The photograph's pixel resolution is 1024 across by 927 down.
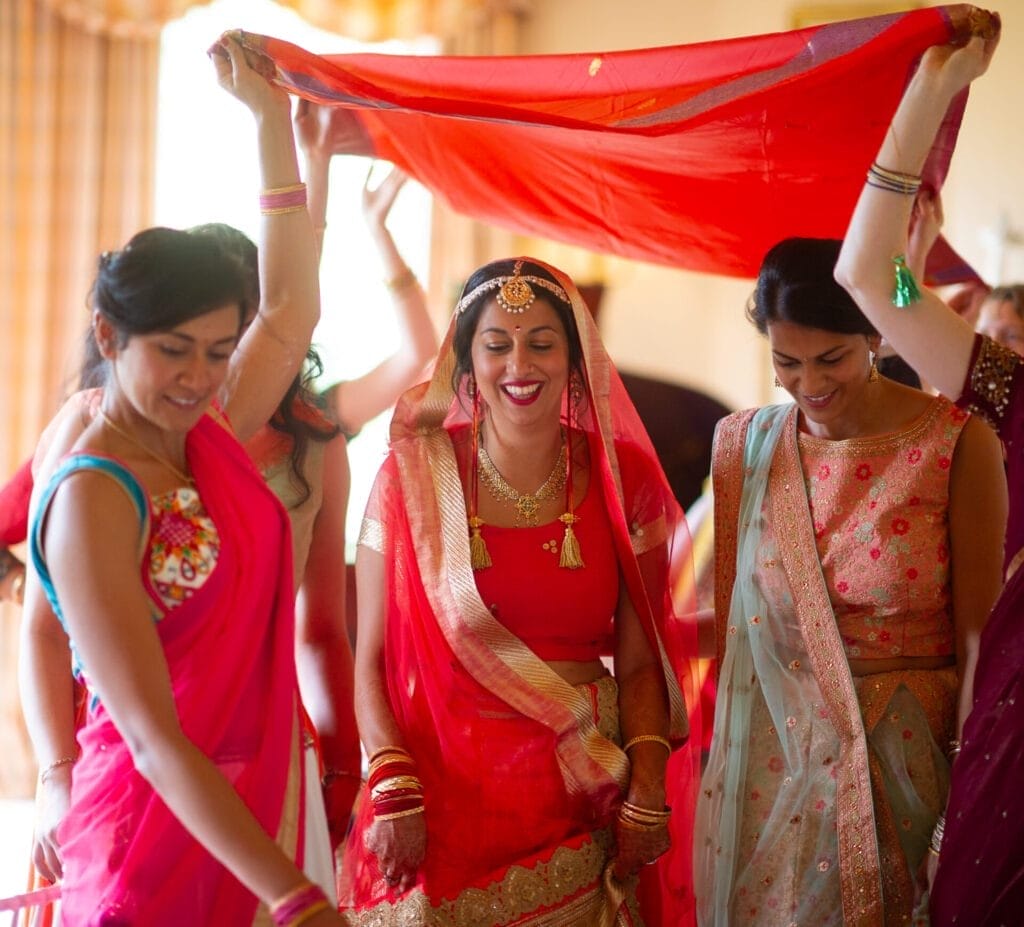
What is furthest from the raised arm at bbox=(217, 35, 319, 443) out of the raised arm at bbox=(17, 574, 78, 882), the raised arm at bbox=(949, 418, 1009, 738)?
the raised arm at bbox=(949, 418, 1009, 738)

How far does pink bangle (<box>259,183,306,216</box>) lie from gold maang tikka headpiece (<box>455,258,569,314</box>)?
1.68 feet

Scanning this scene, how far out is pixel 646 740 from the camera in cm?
221

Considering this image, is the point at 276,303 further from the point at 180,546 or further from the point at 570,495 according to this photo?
the point at 570,495

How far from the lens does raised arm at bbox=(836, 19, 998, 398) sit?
1.97 m

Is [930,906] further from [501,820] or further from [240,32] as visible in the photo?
[240,32]

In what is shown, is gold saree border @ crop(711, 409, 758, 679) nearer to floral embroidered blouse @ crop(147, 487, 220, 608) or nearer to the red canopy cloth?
the red canopy cloth

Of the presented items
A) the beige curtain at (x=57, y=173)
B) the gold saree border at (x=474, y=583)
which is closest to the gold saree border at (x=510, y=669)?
the gold saree border at (x=474, y=583)


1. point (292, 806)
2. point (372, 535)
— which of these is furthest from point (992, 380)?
point (292, 806)

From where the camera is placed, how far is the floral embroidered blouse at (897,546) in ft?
7.31

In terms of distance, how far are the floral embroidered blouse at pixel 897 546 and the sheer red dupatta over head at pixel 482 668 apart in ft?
1.07

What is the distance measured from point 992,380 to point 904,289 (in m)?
0.20

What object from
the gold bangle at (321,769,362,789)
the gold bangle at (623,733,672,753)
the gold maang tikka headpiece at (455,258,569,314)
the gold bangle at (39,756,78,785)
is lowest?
the gold bangle at (321,769,362,789)

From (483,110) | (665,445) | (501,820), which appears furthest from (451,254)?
(501,820)

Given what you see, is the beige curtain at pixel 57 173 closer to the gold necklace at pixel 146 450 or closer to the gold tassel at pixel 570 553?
the gold tassel at pixel 570 553
